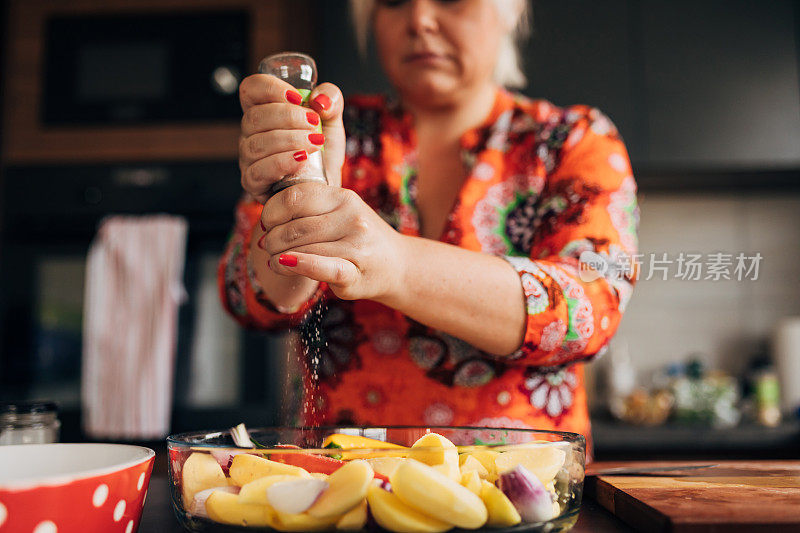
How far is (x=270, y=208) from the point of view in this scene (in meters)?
0.51

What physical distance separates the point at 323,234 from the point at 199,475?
18cm

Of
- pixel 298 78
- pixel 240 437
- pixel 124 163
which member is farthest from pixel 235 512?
pixel 124 163

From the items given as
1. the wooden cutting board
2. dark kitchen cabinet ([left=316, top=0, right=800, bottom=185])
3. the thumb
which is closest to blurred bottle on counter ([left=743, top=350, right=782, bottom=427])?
dark kitchen cabinet ([left=316, top=0, right=800, bottom=185])

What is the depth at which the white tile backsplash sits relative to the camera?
7.29ft

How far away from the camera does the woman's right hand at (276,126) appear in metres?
0.52

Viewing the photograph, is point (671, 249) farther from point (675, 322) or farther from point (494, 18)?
point (494, 18)

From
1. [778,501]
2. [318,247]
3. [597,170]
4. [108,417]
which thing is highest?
[597,170]

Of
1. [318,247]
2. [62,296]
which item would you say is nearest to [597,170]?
[318,247]

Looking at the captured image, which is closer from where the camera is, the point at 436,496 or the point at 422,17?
the point at 436,496

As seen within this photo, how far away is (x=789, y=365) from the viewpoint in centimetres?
204

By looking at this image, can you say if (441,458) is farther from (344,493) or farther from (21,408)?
(21,408)

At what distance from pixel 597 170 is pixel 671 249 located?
161 centimetres

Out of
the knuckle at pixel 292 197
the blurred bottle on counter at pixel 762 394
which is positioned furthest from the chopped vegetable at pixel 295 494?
the blurred bottle on counter at pixel 762 394

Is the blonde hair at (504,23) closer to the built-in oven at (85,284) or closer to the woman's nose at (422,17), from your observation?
the woman's nose at (422,17)
